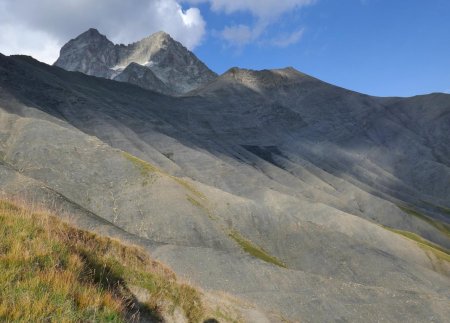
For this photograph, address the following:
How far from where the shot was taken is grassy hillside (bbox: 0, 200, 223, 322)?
269 inches

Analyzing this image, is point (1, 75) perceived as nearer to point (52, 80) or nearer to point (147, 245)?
point (52, 80)

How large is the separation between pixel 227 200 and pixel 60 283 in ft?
254

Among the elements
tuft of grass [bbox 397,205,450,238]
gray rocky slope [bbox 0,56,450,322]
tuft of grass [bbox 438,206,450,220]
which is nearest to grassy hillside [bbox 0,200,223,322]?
gray rocky slope [bbox 0,56,450,322]

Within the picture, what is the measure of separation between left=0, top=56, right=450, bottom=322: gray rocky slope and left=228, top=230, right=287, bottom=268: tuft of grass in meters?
0.32

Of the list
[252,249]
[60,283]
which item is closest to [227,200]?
[252,249]

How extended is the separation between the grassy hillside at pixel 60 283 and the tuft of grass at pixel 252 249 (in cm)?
5565

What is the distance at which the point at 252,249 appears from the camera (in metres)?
71.4

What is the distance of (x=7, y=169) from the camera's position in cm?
6569

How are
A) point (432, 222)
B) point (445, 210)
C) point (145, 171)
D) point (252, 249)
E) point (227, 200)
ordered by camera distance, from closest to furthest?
point (252, 249) < point (145, 171) < point (227, 200) < point (432, 222) < point (445, 210)

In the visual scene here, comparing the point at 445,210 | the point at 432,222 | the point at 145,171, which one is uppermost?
the point at 145,171

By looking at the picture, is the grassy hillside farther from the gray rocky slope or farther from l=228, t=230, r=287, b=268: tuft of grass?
l=228, t=230, r=287, b=268: tuft of grass

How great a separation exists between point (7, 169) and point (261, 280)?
140ft

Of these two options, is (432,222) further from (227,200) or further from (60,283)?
(60,283)

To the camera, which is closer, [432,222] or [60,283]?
[60,283]
